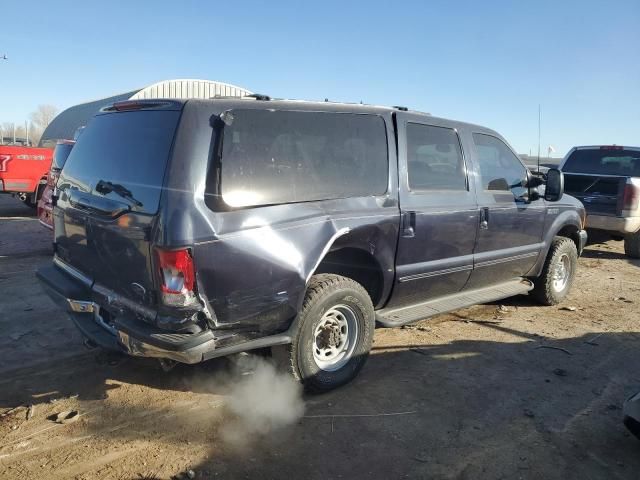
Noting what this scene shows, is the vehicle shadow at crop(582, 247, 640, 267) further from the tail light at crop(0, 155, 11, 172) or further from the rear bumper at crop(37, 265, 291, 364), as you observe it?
the tail light at crop(0, 155, 11, 172)

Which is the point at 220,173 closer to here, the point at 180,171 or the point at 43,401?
the point at 180,171

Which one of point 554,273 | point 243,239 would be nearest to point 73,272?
point 243,239

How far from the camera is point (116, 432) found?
10.4ft

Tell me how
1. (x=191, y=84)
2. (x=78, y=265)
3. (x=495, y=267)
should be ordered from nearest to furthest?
(x=78, y=265), (x=495, y=267), (x=191, y=84)

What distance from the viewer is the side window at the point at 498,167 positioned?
4.96 meters

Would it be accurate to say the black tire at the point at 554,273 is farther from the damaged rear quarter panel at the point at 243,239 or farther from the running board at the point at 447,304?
the damaged rear quarter panel at the point at 243,239

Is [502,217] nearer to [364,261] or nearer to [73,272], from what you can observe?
[364,261]

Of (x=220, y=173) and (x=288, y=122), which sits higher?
(x=288, y=122)

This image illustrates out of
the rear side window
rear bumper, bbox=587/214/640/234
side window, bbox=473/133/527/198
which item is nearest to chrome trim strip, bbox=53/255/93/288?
the rear side window

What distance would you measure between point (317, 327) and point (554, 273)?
147 inches

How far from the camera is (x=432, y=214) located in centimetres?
427

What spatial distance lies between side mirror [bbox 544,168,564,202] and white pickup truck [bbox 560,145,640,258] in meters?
4.09

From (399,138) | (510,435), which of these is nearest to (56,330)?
(399,138)

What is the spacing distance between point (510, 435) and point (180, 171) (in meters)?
2.63
